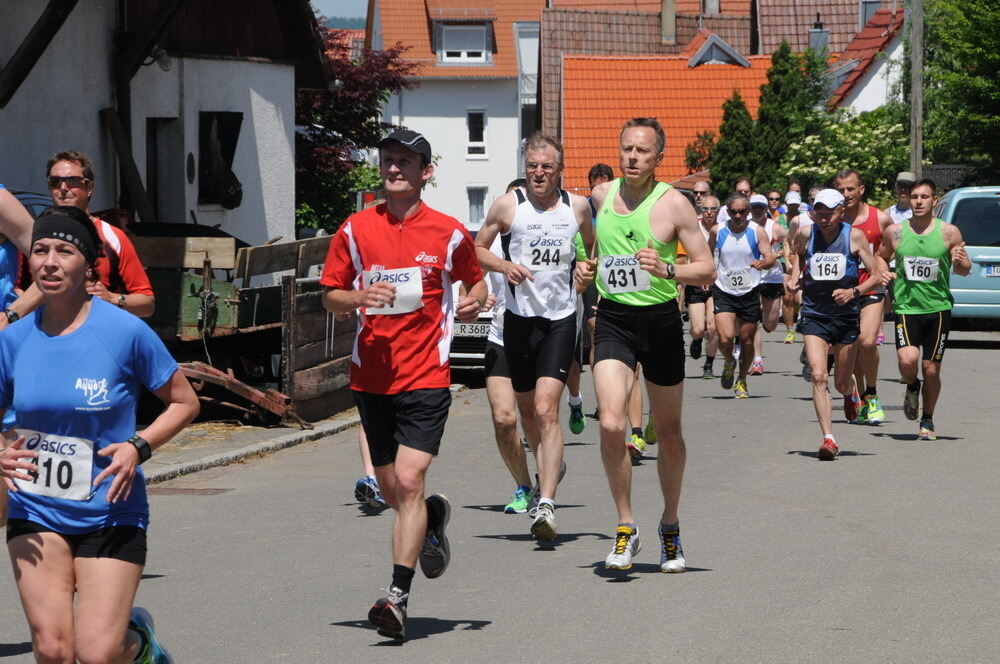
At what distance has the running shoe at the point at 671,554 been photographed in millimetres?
8234

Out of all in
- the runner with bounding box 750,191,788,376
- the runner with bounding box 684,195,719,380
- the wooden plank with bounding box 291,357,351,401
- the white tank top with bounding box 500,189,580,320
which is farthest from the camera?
the runner with bounding box 750,191,788,376

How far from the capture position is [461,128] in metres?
79.8

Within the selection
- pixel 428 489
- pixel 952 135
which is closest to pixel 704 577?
pixel 428 489

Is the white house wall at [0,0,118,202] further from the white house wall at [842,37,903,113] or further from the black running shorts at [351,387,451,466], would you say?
the white house wall at [842,37,903,113]

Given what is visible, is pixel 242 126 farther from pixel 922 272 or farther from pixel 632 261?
pixel 632 261

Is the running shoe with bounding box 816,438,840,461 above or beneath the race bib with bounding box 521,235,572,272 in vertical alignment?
beneath

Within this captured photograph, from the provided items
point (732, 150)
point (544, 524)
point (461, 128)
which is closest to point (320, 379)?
point (544, 524)

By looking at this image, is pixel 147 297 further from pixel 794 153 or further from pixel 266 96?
pixel 794 153

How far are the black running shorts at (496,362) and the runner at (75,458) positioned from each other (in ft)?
16.0

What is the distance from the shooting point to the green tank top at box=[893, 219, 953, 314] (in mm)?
13914

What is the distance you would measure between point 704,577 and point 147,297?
2847 millimetres

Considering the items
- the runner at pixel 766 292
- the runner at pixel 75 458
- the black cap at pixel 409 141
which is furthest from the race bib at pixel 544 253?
the runner at pixel 766 292

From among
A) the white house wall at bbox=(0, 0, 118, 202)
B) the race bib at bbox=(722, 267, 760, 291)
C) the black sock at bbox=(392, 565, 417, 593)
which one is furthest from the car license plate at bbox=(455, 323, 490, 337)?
the black sock at bbox=(392, 565, 417, 593)

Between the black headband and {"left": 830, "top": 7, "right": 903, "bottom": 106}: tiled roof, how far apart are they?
49153 millimetres
